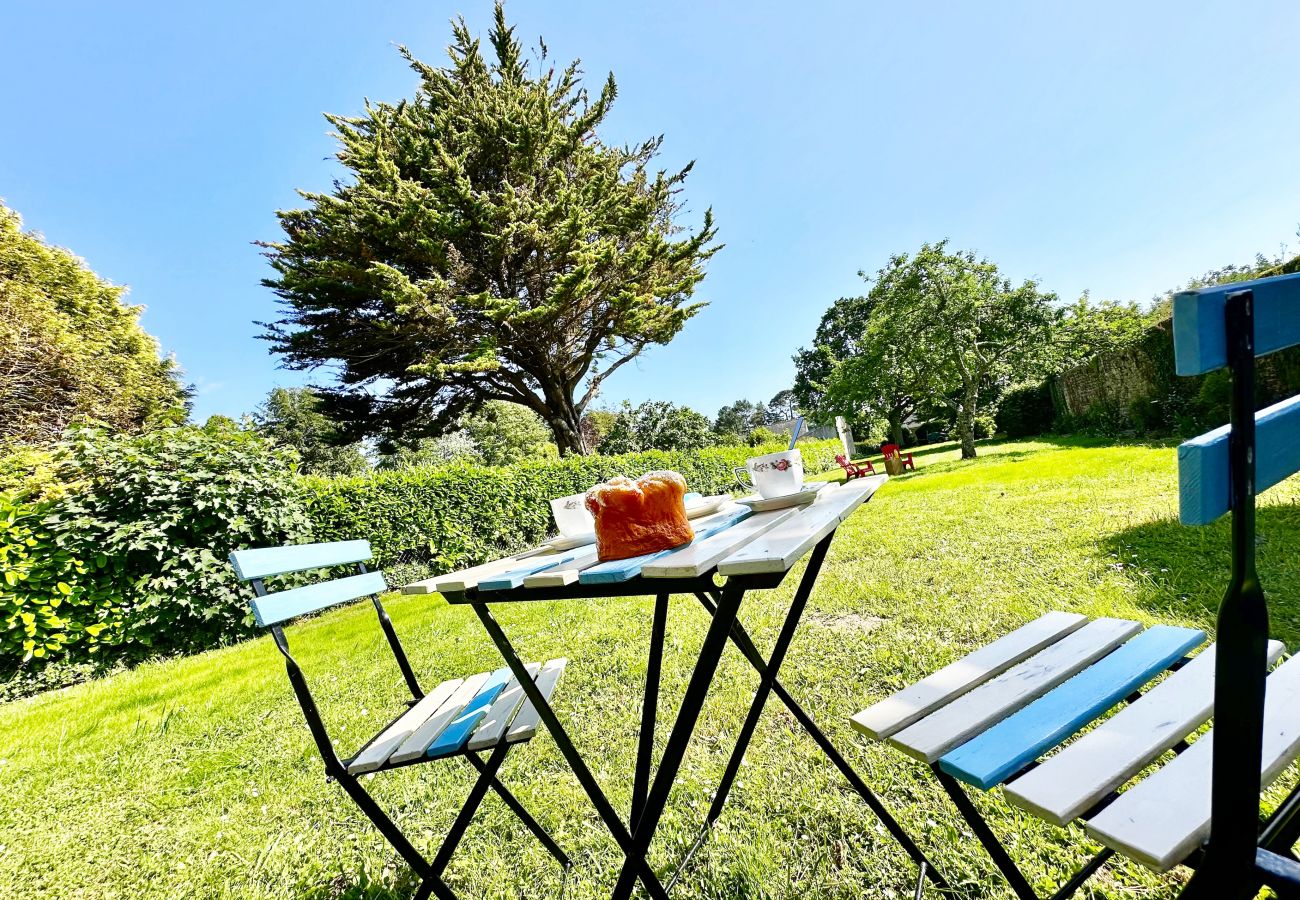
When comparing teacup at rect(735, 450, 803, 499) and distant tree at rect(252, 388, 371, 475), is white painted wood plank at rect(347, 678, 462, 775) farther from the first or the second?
distant tree at rect(252, 388, 371, 475)

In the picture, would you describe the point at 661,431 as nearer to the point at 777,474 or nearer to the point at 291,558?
the point at 777,474

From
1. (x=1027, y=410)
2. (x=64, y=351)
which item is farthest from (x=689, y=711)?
(x=1027, y=410)

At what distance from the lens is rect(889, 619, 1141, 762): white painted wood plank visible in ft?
3.35

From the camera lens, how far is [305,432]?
35.2 meters

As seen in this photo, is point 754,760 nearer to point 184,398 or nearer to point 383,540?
point 383,540

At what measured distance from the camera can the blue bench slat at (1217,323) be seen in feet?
1.73

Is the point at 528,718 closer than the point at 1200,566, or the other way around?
the point at 528,718

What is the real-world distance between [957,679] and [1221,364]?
102cm

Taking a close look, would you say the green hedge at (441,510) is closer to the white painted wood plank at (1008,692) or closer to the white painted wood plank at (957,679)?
the white painted wood plank at (957,679)

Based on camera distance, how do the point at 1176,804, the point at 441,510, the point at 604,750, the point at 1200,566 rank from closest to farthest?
the point at 1176,804 → the point at 604,750 → the point at 1200,566 → the point at 441,510

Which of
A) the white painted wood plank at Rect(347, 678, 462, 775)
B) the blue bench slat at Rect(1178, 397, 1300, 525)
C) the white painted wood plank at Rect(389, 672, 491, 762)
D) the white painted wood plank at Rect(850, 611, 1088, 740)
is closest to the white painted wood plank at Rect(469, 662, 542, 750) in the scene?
the white painted wood plank at Rect(389, 672, 491, 762)

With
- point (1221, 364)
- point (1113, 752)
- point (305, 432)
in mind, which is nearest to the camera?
point (1221, 364)

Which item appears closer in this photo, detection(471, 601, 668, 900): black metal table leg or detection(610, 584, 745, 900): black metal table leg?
detection(610, 584, 745, 900): black metal table leg

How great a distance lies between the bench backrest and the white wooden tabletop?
19.2 inches
